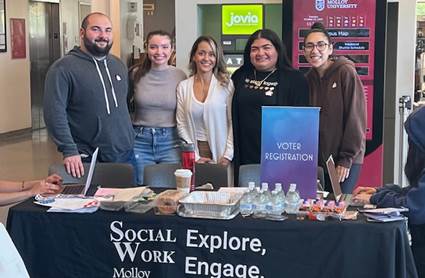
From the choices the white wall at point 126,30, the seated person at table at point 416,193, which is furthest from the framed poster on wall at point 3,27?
the seated person at table at point 416,193

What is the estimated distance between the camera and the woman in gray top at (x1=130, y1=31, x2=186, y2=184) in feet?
Result: 13.3

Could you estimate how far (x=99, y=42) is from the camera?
3902mm

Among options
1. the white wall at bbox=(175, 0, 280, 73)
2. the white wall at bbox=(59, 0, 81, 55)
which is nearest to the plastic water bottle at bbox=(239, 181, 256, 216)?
the white wall at bbox=(175, 0, 280, 73)

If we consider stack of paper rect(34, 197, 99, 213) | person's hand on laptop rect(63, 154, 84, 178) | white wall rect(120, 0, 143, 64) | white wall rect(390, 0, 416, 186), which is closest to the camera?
stack of paper rect(34, 197, 99, 213)

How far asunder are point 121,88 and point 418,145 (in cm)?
206

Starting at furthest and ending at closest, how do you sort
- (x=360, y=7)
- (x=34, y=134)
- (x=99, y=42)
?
1. (x=34, y=134)
2. (x=360, y=7)
3. (x=99, y=42)

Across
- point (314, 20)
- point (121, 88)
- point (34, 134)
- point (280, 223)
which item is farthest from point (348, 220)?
point (34, 134)

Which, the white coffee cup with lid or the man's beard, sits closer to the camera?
the white coffee cup with lid

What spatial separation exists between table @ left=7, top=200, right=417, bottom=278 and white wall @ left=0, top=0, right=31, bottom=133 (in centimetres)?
733

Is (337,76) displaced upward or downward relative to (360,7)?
downward

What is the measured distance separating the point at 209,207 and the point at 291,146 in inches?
18.9

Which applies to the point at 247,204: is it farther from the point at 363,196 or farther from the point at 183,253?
the point at 363,196

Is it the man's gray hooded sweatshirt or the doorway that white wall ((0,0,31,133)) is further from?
the man's gray hooded sweatshirt

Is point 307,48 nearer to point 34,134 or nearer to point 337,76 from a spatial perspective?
point 337,76
